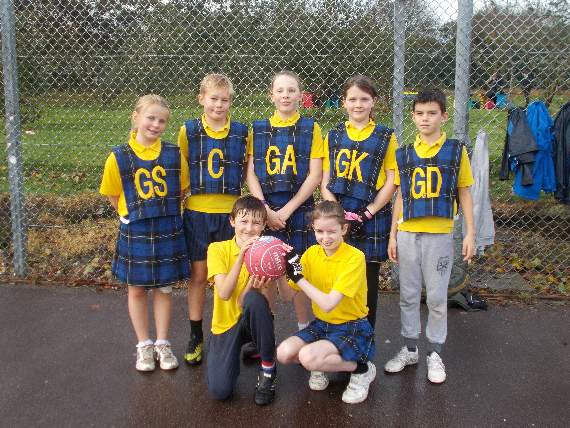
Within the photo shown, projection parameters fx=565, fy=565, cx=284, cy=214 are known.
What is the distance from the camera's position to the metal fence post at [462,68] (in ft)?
14.4

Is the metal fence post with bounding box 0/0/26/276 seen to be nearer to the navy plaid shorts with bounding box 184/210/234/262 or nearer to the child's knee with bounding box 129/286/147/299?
the child's knee with bounding box 129/286/147/299

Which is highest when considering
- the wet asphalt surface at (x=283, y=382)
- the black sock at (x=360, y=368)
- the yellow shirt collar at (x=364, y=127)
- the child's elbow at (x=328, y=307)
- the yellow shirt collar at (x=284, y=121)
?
the yellow shirt collar at (x=284, y=121)

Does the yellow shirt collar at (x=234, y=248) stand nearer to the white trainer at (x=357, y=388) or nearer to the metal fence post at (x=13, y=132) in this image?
the white trainer at (x=357, y=388)

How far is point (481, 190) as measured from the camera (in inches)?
177

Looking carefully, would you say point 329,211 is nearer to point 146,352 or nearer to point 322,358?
point 322,358

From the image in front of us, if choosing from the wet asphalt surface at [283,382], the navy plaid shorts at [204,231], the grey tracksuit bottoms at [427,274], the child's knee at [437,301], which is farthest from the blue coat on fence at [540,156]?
the navy plaid shorts at [204,231]

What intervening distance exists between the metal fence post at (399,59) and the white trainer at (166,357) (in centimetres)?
254

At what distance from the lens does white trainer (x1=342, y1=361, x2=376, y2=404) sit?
324cm

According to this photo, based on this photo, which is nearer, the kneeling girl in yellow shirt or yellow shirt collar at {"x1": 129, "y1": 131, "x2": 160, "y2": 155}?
the kneeling girl in yellow shirt

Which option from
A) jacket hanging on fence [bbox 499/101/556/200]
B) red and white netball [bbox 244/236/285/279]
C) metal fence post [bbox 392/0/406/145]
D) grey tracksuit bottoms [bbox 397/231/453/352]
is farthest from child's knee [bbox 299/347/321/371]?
jacket hanging on fence [bbox 499/101/556/200]

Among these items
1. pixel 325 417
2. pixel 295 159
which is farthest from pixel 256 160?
pixel 325 417

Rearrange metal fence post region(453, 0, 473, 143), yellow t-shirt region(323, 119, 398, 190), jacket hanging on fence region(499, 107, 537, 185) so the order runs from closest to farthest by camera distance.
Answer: yellow t-shirt region(323, 119, 398, 190), metal fence post region(453, 0, 473, 143), jacket hanging on fence region(499, 107, 537, 185)

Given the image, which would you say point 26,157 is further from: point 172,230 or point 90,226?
point 172,230

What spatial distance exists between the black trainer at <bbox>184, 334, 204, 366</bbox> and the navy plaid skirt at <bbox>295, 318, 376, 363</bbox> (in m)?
0.80
